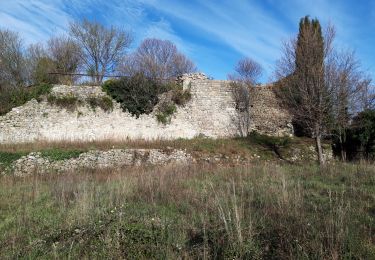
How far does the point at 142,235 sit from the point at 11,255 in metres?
1.48

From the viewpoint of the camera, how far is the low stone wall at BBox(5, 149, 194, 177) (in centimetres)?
1323

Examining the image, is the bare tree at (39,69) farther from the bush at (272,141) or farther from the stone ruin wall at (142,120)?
the bush at (272,141)

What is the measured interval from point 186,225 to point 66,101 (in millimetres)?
16776

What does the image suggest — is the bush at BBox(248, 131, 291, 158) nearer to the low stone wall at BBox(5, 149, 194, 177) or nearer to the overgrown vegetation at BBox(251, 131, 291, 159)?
the overgrown vegetation at BBox(251, 131, 291, 159)

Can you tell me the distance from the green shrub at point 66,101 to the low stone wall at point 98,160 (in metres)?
5.89

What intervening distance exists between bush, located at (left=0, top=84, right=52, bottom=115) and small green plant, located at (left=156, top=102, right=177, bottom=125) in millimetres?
6816

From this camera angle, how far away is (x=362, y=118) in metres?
17.8

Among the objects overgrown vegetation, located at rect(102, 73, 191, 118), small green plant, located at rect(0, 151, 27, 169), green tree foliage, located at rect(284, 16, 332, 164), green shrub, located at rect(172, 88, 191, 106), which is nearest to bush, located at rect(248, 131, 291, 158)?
green tree foliage, located at rect(284, 16, 332, 164)

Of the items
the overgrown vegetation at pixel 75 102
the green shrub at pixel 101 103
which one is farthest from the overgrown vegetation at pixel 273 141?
the overgrown vegetation at pixel 75 102

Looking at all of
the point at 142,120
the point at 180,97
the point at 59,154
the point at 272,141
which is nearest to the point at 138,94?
the point at 142,120

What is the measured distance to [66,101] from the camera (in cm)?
1939

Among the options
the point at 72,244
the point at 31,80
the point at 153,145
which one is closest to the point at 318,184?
the point at 72,244

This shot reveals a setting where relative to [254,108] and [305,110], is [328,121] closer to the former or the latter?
[305,110]

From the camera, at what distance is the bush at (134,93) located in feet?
67.4
